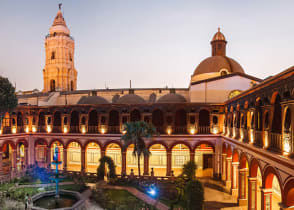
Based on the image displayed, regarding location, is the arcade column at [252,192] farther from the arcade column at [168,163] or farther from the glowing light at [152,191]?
the arcade column at [168,163]

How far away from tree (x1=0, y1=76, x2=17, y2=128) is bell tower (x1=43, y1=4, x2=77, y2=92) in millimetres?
21306

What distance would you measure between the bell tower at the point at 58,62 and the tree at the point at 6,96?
21.3 m

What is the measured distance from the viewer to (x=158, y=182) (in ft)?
79.9

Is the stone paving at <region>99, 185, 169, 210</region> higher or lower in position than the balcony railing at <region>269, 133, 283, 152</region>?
lower

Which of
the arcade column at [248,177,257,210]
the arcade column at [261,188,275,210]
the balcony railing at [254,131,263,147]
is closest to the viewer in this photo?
the arcade column at [261,188,275,210]

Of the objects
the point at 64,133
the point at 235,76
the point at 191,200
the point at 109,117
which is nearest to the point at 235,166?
the point at 191,200

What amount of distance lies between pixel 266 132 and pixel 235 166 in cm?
951

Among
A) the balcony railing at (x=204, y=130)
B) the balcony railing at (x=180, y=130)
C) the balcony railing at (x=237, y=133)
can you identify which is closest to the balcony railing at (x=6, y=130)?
the balcony railing at (x=180, y=130)

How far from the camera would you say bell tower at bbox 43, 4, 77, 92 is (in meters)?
50.2

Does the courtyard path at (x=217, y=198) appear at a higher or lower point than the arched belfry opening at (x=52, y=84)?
lower

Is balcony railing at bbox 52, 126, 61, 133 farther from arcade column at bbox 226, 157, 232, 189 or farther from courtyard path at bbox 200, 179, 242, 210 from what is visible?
arcade column at bbox 226, 157, 232, 189

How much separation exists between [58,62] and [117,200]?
125ft

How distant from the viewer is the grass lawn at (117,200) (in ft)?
60.2

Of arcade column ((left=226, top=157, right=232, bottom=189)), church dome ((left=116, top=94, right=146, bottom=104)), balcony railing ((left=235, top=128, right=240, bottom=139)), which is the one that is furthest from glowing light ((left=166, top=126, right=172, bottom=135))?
balcony railing ((left=235, top=128, right=240, bottom=139))
